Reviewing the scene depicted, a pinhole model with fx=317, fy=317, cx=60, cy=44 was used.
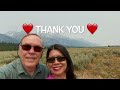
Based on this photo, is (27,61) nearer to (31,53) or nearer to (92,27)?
(31,53)

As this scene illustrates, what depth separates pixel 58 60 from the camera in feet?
13.0

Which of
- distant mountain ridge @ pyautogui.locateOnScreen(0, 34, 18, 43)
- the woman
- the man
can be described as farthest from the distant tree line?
the woman

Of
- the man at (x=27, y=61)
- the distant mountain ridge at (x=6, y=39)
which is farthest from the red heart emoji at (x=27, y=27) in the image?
the man at (x=27, y=61)

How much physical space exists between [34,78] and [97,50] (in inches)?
90.8

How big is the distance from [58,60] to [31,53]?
40 centimetres

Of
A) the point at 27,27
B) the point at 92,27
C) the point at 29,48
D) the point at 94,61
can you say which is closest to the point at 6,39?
the point at 27,27

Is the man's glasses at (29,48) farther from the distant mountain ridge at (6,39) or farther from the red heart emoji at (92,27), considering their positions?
the red heart emoji at (92,27)

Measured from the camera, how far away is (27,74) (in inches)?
166

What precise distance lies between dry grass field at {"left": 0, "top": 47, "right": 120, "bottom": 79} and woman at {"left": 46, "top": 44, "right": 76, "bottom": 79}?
1.92 meters

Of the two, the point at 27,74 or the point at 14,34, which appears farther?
the point at 14,34
